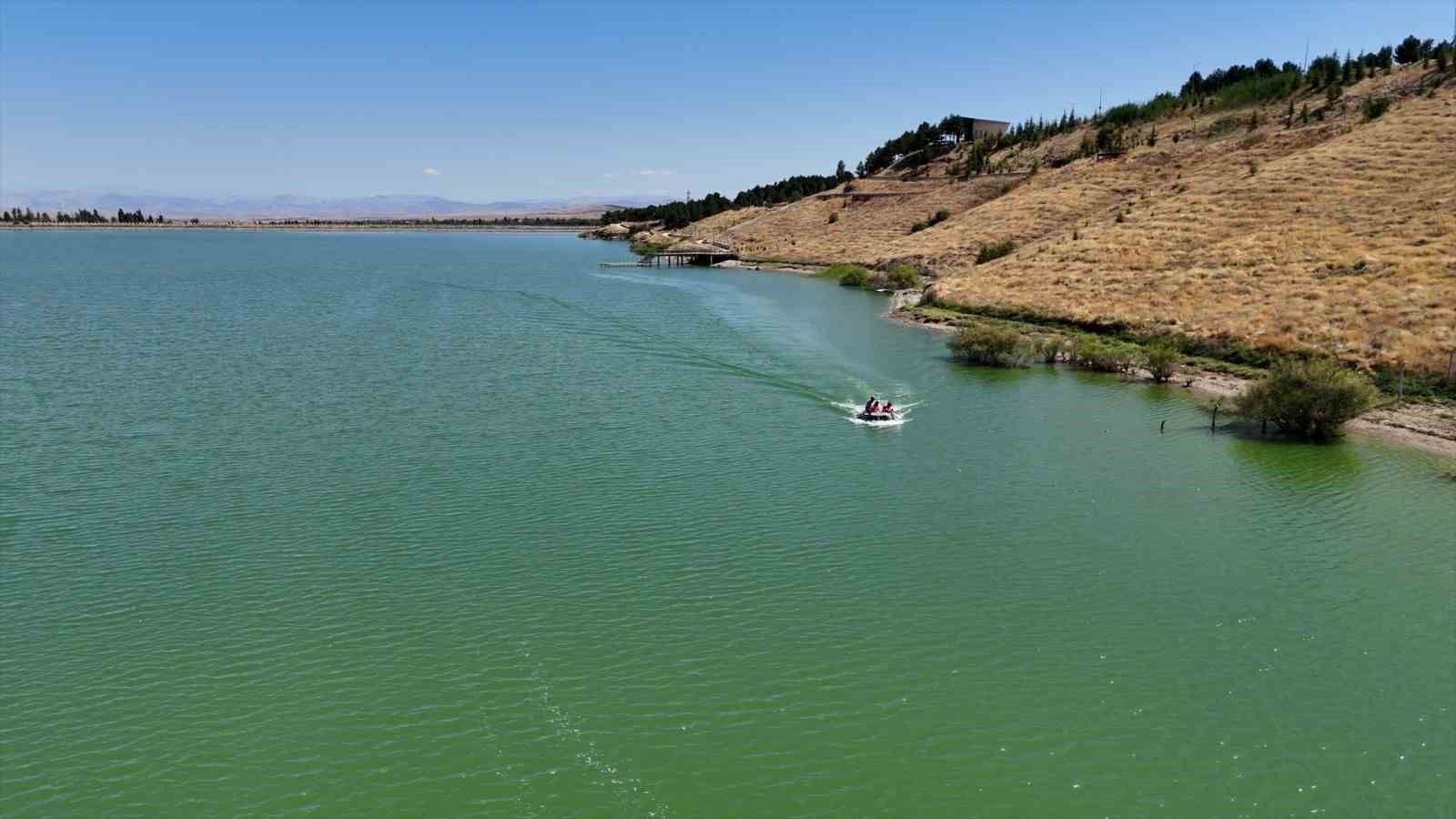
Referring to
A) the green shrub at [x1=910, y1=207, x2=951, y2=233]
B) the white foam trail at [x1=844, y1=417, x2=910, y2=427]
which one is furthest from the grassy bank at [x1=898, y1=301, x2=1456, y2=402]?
the green shrub at [x1=910, y1=207, x2=951, y2=233]

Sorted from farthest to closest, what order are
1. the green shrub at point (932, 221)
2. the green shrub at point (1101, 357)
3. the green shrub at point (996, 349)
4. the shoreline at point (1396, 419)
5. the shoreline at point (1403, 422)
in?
the green shrub at point (932, 221) → the green shrub at point (996, 349) → the green shrub at point (1101, 357) → the shoreline at point (1396, 419) → the shoreline at point (1403, 422)

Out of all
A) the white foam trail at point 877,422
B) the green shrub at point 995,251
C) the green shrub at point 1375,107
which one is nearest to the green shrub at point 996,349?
the white foam trail at point 877,422

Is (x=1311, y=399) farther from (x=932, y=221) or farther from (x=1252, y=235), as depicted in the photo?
(x=932, y=221)

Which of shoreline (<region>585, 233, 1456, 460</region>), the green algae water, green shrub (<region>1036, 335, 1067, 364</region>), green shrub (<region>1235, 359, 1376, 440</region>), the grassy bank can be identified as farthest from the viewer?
green shrub (<region>1036, 335, 1067, 364</region>)

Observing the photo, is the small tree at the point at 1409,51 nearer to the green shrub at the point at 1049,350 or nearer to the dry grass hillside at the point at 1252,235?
the dry grass hillside at the point at 1252,235

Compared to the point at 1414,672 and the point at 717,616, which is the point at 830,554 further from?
the point at 1414,672

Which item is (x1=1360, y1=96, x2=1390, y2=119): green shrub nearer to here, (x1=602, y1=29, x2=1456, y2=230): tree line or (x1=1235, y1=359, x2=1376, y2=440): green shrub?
(x1=602, y1=29, x2=1456, y2=230): tree line

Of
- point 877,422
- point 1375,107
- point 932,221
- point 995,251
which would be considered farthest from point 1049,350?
point 932,221
